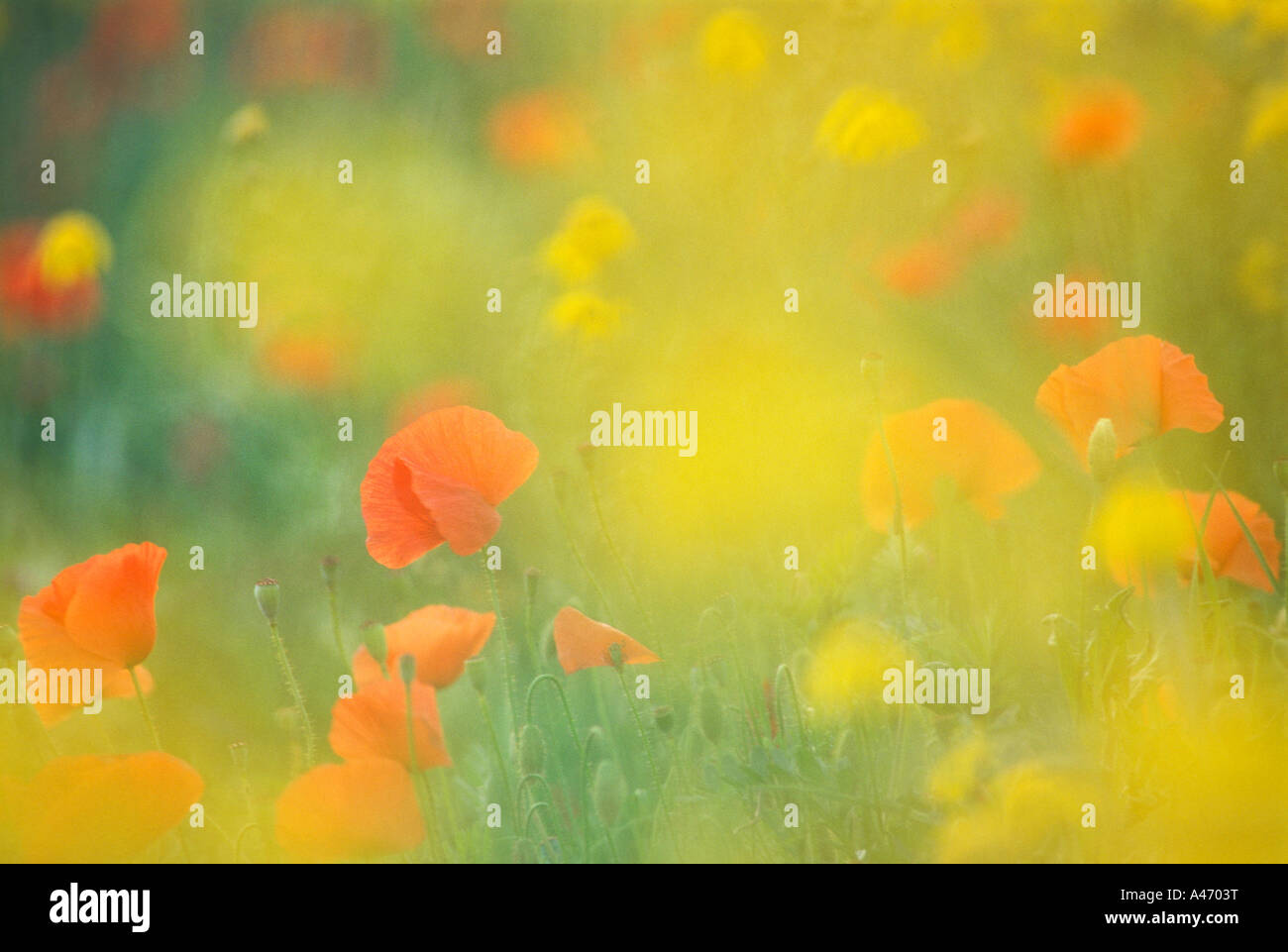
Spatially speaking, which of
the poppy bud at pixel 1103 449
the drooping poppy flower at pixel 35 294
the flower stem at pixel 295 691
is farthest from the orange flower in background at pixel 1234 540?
the drooping poppy flower at pixel 35 294

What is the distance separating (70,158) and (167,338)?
210 mm

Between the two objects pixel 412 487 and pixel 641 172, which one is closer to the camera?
pixel 412 487

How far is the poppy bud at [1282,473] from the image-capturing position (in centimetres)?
107

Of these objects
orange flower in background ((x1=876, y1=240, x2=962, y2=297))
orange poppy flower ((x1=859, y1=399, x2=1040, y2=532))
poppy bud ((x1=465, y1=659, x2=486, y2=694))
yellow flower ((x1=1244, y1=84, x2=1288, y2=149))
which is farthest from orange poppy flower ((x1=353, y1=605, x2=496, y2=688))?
yellow flower ((x1=1244, y1=84, x2=1288, y2=149))

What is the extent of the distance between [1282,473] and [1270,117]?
1.16 feet

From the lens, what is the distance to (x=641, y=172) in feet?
3.63

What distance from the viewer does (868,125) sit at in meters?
1.10

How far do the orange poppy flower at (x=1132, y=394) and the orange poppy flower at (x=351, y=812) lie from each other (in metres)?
0.71

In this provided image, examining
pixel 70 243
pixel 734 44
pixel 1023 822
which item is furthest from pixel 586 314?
pixel 1023 822

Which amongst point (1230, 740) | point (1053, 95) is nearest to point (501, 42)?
point (1053, 95)

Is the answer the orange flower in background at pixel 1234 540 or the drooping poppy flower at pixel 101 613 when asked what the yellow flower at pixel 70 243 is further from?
the orange flower in background at pixel 1234 540

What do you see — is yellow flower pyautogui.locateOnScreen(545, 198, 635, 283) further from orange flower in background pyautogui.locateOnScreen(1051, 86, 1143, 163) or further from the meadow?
orange flower in background pyautogui.locateOnScreen(1051, 86, 1143, 163)

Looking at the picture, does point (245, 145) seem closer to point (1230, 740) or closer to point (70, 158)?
point (70, 158)
